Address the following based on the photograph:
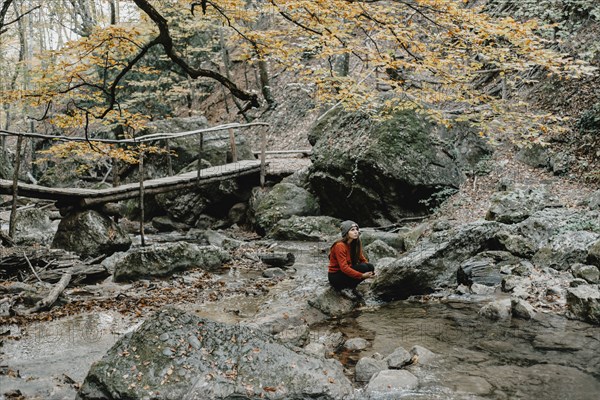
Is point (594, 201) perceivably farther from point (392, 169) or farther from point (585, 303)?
point (392, 169)

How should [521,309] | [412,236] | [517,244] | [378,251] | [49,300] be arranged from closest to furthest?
[521,309] < [49,300] < [517,244] < [378,251] < [412,236]

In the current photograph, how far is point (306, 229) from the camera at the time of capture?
1189 cm

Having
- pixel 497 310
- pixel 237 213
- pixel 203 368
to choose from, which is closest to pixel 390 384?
pixel 203 368

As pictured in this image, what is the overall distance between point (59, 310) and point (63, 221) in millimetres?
4660

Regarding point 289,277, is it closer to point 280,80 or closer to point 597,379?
point 597,379

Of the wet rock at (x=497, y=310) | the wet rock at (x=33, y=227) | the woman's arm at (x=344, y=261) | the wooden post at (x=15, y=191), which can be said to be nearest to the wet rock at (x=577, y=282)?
the wet rock at (x=497, y=310)

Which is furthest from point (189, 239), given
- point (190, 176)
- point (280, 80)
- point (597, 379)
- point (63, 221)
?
point (280, 80)

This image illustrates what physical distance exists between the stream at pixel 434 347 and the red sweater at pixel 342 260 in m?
0.59

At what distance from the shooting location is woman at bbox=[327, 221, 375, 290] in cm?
666

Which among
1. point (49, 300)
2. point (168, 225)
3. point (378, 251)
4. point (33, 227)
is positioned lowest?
point (168, 225)

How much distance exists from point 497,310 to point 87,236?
8.65m

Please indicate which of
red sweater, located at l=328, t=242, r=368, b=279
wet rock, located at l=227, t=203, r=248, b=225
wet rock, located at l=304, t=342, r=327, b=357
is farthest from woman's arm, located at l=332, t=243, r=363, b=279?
wet rock, located at l=227, t=203, r=248, b=225

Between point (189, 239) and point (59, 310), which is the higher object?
point (59, 310)

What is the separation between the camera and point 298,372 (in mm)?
4086
